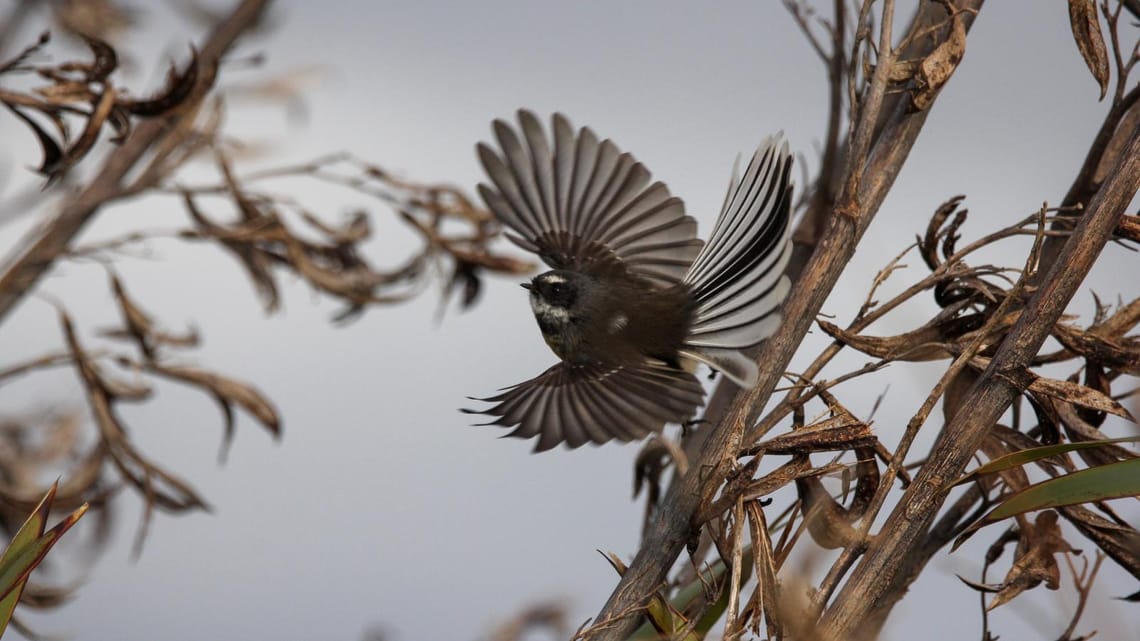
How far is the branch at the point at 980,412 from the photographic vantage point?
1.97 ft

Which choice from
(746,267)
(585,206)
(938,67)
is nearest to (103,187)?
(585,206)

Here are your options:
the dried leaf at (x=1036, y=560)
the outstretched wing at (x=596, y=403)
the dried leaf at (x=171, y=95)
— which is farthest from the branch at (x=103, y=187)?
the dried leaf at (x=1036, y=560)

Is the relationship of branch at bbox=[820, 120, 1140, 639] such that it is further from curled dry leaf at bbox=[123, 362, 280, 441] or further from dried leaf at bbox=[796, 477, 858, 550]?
curled dry leaf at bbox=[123, 362, 280, 441]

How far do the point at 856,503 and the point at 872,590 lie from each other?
11 centimetres

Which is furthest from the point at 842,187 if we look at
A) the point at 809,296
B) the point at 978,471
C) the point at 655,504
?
the point at 655,504

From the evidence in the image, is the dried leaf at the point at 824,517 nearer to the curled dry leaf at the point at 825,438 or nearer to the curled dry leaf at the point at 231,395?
the curled dry leaf at the point at 825,438

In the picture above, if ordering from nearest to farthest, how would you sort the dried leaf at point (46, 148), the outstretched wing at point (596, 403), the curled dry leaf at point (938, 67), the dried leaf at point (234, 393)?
the curled dry leaf at point (938, 67) < the outstretched wing at point (596, 403) < the dried leaf at point (46, 148) < the dried leaf at point (234, 393)

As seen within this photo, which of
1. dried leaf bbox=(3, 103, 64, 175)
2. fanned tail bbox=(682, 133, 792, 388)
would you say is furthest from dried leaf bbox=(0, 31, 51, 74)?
fanned tail bbox=(682, 133, 792, 388)

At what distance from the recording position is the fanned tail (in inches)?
27.3

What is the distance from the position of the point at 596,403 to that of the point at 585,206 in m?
0.25

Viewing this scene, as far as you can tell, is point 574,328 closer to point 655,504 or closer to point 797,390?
point 655,504

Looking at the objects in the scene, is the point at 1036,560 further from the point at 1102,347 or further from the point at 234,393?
the point at 234,393

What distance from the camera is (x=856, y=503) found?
0.70 metres

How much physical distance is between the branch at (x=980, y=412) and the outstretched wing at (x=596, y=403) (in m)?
0.28
